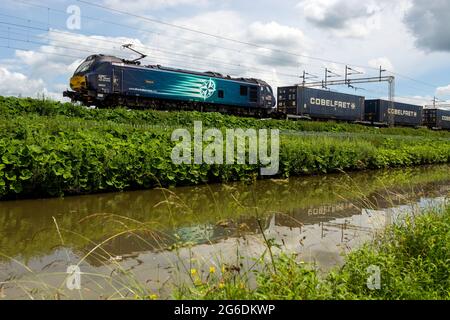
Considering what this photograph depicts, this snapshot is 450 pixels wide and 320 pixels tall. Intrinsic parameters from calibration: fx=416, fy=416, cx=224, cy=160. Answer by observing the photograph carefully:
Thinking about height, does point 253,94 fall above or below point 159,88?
above

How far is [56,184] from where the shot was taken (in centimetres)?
844

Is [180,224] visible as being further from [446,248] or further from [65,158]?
[446,248]

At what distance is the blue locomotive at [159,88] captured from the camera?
19484 millimetres

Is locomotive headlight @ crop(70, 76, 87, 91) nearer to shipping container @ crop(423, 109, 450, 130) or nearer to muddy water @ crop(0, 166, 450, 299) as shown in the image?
muddy water @ crop(0, 166, 450, 299)

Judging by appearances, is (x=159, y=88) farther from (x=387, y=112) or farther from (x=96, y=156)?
(x=387, y=112)

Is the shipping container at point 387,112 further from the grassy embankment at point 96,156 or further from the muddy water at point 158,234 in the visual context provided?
the muddy water at point 158,234

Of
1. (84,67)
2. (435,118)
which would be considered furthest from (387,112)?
(84,67)

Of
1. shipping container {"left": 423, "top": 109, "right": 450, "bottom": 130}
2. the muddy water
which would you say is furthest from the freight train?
shipping container {"left": 423, "top": 109, "right": 450, "bottom": 130}

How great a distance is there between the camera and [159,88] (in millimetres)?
21625

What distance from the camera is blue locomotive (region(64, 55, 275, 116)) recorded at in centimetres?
1948

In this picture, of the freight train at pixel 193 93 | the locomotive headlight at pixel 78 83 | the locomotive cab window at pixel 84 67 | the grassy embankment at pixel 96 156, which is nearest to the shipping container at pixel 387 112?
the freight train at pixel 193 93

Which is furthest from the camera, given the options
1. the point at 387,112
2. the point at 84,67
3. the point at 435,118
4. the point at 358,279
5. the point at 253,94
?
the point at 435,118

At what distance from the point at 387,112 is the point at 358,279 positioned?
37.4m
